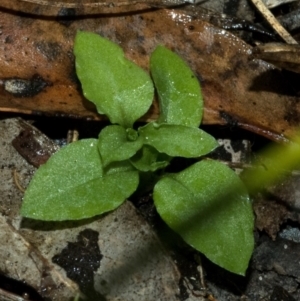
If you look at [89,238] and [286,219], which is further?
[286,219]

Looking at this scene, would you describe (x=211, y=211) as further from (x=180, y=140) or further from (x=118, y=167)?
(x=118, y=167)

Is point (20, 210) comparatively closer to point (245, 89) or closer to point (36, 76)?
point (36, 76)

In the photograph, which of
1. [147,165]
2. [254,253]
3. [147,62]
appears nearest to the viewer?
[147,165]

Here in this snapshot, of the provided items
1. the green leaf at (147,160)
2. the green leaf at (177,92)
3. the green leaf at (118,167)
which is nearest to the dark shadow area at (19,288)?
the green leaf at (118,167)

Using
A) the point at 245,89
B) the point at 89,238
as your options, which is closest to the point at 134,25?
the point at 245,89

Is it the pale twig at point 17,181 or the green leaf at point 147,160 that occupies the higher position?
the green leaf at point 147,160

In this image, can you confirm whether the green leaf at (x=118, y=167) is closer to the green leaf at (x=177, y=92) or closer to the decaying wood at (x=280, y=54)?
the green leaf at (x=177, y=92)

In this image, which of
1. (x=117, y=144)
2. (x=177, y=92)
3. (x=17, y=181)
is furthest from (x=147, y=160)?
(x=17, y=181)
